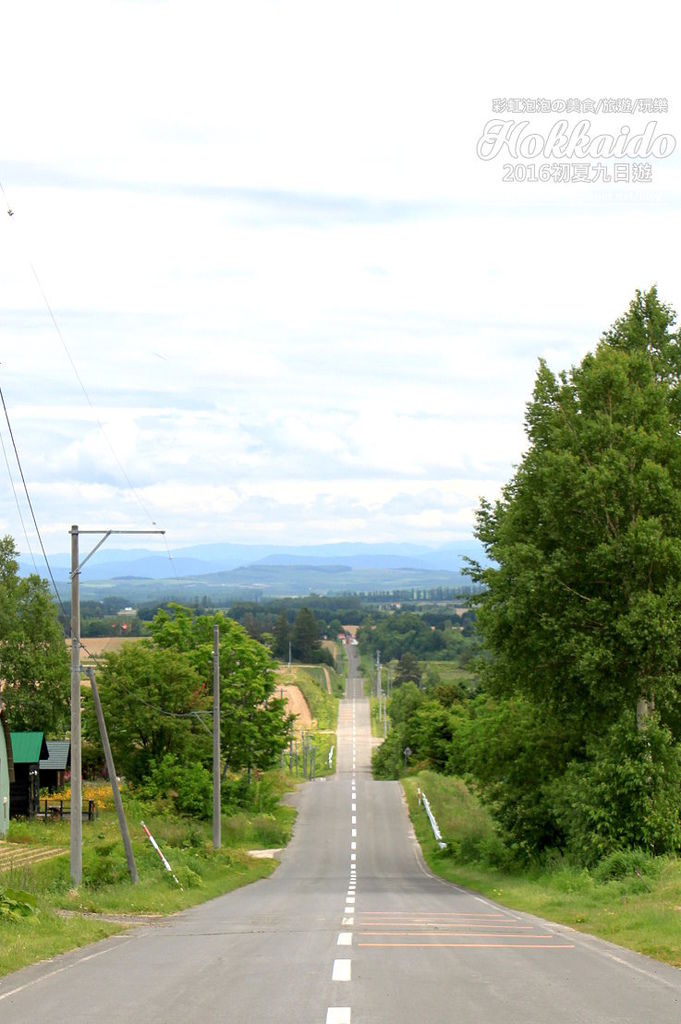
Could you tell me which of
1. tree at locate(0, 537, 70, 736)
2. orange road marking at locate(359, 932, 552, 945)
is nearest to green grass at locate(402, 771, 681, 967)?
orange road marking at locate(359, 932, 552, 945)

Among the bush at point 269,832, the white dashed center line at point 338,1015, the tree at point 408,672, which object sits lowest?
the bush at point 269,832

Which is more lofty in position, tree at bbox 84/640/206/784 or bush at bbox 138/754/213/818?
tree at bbox 84/640/206/784

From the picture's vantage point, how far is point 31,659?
67.7 m

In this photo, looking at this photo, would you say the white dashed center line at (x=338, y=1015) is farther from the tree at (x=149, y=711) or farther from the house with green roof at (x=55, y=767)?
the house with green roof at (x=55, y=767)

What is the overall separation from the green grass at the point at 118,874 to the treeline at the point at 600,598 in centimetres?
949

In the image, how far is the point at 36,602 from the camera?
69.8 meters

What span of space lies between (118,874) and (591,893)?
34.6ft

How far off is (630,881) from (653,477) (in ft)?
31.9

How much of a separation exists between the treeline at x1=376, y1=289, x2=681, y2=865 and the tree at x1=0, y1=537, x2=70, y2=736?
4116 centimetres

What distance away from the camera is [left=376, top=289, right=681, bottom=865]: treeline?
88.2 ft

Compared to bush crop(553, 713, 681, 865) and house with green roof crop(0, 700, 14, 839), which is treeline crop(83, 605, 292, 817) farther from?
bush crop(553, 713, 681, 865)

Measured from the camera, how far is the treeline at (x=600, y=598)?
2688 cm

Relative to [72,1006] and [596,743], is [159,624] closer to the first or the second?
[596,743]

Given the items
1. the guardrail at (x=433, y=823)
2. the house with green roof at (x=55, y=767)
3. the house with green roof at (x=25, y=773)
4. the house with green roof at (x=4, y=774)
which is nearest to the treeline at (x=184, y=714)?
the house with green roof at (x=55, y=767)
